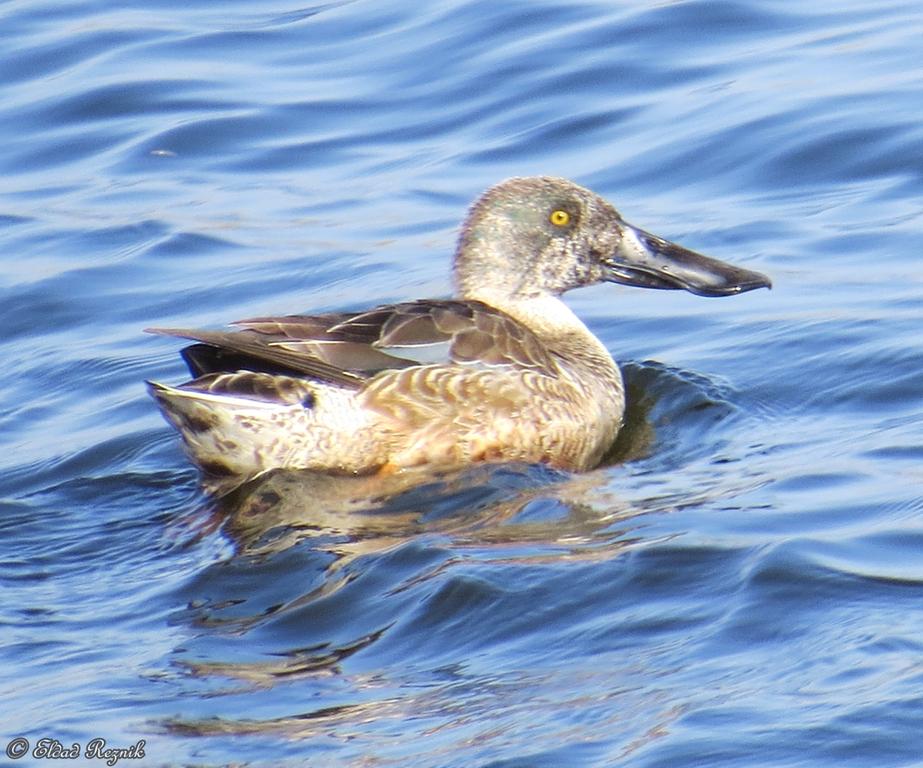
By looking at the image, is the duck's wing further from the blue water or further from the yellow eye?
the yellow eye

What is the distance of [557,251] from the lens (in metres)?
7.63

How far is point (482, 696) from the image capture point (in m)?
4.61

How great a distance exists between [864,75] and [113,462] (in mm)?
5716

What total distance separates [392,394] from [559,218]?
1339 mm

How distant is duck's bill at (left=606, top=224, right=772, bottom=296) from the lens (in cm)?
773

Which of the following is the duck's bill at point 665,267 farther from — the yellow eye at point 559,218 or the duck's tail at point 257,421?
the duck's tail at point 257,421

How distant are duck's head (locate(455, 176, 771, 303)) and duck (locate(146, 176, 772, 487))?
0.70ft

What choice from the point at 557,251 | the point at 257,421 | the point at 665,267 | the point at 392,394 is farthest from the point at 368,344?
the point at 665,267

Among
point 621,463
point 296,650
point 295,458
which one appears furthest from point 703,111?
point 296,650

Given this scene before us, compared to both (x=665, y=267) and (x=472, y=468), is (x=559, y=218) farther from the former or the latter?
(x=472, y=468)

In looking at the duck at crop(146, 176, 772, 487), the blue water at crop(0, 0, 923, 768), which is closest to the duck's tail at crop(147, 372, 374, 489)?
the duck at crop(146, 176, 772, 487)

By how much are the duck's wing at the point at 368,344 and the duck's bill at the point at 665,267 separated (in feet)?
2.98

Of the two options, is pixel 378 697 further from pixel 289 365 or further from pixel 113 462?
pixel 113 462

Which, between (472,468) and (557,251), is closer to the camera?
(472,468)
